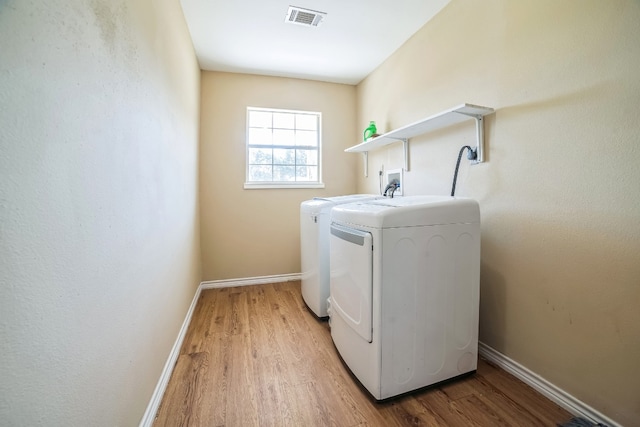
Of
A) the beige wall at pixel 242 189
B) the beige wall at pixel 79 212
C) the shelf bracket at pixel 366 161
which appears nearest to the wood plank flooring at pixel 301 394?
the beige wall at pixel 79 212

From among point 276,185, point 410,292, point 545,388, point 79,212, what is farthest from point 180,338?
point 545,388

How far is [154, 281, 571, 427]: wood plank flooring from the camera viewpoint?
122 centimetres

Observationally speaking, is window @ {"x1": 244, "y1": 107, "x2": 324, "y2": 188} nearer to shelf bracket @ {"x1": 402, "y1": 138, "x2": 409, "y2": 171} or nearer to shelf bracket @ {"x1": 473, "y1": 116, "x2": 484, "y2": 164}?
shelf bracket @ {"x1": 402, "y1": 138, "x2": 409, "y2": 171}

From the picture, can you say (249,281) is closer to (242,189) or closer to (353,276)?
(242,189)

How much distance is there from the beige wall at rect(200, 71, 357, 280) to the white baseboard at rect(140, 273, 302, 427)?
0.23 ft

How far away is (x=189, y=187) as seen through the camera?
A: 2.38 m

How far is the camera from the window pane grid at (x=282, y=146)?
10.5 ft

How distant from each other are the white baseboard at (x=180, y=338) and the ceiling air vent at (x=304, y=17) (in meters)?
2.57

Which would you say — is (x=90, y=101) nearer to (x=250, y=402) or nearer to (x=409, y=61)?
(x=250, y=402)

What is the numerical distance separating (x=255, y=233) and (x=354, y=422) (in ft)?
7.49

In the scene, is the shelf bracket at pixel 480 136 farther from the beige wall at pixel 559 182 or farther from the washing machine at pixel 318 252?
the washing machine at pixel 318 252

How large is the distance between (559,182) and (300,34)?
2.27m

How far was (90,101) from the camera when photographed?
78 cm

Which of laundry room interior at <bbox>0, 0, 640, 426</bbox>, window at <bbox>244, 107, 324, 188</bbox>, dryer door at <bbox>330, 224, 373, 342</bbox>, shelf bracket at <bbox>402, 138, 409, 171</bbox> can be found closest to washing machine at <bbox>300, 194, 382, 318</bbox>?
laundry room interior at <bbox>0, 0, 640, 426</bbox>
